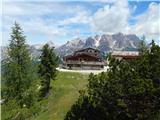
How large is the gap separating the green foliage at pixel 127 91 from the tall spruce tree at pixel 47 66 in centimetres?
2894

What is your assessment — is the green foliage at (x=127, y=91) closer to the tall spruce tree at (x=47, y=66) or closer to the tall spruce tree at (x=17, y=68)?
the tall spruce tree at (x=17, y=68)

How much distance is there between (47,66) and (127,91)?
36.3 meters

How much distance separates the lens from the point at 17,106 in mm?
59188

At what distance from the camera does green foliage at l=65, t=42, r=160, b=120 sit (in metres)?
52.0

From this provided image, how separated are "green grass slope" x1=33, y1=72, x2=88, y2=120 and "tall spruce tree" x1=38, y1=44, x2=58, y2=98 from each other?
2018 mm

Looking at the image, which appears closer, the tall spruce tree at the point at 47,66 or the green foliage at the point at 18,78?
the green foliage at the point at 18,78

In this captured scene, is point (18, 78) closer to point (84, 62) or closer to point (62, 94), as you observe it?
point (62, 94)

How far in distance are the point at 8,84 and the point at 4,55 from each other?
429 centimetres

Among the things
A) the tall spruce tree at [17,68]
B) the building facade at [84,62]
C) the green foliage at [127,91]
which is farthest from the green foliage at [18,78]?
the building facade at [84,62]

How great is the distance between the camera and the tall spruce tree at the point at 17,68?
59812 millimetres

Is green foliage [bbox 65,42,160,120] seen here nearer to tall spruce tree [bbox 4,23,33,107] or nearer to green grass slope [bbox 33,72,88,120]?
tall spruce tree [bbox 4,23,33,107]

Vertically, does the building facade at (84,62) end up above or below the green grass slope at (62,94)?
above

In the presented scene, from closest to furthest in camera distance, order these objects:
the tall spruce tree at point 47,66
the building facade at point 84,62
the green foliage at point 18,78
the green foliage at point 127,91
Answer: the green foliage at point 127,91
the green foliage at point 18,78
the tall spruce tree at point 47,66
the building facade at point 84,62

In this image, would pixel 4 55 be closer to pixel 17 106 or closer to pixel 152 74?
pixel 17 106
